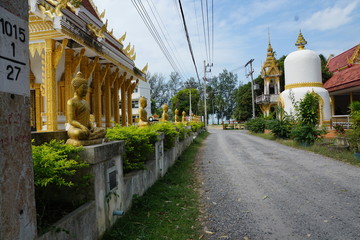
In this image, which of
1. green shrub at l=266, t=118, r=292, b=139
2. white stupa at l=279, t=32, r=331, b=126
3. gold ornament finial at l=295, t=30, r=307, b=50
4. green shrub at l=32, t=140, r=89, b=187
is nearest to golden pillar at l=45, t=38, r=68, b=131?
green shrub at l=32, t=140, r=89, b=187

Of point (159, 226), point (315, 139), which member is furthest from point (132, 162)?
point (315, 139)

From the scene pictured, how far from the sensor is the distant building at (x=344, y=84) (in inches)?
709

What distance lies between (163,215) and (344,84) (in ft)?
59.9

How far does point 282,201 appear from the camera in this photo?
479cm

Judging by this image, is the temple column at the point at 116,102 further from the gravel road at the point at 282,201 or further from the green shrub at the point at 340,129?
the green shrub at the point at 340,129

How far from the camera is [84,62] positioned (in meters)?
10.9

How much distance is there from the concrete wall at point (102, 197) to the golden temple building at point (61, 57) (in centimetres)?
365

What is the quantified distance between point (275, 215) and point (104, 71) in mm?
10864

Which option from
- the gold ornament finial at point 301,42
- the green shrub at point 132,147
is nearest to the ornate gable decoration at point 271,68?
the gold ornament finial at point 301,42

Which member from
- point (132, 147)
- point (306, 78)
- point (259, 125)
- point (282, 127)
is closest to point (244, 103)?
point (259, 125)

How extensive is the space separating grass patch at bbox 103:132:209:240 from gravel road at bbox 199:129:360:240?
0.26 m

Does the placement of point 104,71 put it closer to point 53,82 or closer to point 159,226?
point 53,82

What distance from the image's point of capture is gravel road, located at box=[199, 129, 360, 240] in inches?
141

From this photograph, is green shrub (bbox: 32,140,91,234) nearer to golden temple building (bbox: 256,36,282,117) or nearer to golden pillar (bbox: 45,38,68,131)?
golden pillar (bbox: 45,38,68,131)
